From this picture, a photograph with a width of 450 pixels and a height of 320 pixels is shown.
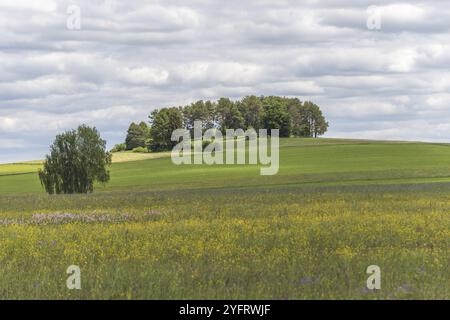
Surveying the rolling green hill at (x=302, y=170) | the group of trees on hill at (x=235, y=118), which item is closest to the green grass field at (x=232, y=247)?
the rolling green hill at (x=302, y=170)

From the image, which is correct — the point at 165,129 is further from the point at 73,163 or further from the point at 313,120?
the point at 73,163

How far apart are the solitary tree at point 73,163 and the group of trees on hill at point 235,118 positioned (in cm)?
8520

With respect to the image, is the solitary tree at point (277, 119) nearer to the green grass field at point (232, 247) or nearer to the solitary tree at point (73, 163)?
the solitary tree at point (73, 163)

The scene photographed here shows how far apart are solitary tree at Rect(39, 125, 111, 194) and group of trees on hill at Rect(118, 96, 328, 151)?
3354 inches

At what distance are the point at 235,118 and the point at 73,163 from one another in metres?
113

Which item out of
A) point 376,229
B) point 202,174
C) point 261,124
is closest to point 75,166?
point 202,174

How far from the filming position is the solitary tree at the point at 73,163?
69.1 meters

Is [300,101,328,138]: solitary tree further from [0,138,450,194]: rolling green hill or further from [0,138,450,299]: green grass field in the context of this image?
[0,138,450,299]: green grass field

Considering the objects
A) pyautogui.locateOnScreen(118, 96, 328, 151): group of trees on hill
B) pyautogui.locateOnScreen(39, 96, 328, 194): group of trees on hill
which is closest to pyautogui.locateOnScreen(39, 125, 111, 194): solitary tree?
pyautogui.locateOnScreen(39, 96, 328, 194): group of trees on hill

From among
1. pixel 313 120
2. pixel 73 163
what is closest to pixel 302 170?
pixel 73 163

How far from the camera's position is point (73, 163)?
69688 millimetres

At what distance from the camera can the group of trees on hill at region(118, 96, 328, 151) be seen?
6334 inches
